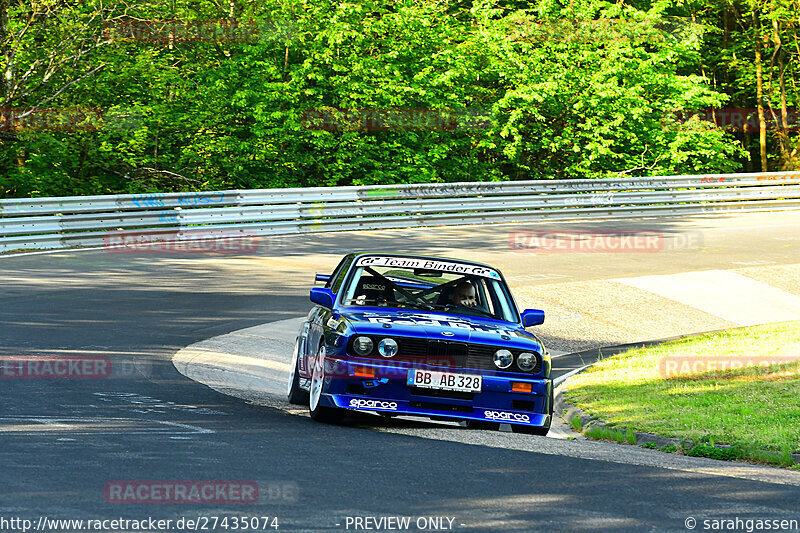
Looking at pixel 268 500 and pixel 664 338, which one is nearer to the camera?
pixel 268 500

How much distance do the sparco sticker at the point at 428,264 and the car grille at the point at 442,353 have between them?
1.58 meters

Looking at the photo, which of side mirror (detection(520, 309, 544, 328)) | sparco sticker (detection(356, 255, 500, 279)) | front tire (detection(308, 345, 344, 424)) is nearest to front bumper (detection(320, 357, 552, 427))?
front tire (detection(308, 345, 344, 424))

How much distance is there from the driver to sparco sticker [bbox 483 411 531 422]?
158 cm

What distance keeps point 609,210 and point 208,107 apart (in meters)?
11.3

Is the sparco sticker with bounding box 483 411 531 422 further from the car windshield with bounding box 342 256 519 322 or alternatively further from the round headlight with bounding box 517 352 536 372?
the car windshield with bounding box 342 256 519 322

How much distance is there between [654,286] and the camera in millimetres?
21172

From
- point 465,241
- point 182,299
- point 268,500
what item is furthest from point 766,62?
point 268,500

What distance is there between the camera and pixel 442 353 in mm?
8719

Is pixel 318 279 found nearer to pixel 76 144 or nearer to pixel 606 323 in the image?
pixel 606 323

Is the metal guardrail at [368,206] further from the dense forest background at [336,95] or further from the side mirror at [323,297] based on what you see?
the side mirror at [323,297]

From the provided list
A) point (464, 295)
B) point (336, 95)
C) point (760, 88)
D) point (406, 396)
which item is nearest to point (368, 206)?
point (336, 95)

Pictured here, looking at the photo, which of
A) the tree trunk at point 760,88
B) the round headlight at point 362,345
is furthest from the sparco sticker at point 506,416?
the tree trunk at point 760,88

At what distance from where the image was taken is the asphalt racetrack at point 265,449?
584cm

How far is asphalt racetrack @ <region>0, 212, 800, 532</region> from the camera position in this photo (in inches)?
230
